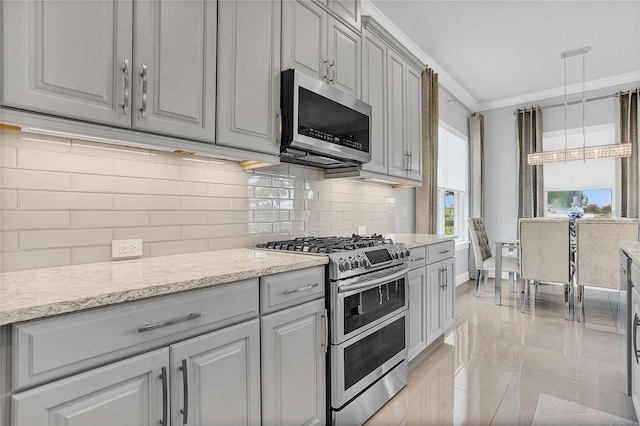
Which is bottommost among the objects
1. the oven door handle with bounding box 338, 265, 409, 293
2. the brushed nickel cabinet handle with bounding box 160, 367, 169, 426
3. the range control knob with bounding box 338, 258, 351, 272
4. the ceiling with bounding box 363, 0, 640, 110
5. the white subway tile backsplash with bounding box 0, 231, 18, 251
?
the brushed nickel cabinet handle with bounding box 160, 367, 169, 426

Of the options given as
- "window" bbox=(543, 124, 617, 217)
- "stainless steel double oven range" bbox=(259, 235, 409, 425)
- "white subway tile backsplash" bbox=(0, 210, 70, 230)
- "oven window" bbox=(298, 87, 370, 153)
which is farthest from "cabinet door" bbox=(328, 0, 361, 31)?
"window" bbox=(543, 124, 617, 217)

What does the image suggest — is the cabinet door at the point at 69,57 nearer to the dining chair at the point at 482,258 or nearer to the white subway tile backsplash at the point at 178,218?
the white subway tile backsplash at the point at 178,218

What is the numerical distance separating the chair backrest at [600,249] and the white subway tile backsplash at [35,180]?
4411mm

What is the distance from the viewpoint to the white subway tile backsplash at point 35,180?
131 cm

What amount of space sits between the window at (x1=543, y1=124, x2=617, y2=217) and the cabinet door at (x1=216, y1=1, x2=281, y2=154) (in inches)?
204

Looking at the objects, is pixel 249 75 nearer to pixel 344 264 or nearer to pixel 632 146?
pixel 344 264

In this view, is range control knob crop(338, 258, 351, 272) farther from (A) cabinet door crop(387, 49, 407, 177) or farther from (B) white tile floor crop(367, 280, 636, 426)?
(A) cabinet door crop(387, 49, 407, 177)

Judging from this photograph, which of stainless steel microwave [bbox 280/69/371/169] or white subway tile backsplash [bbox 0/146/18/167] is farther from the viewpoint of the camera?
stainless steel microwave [bbox 280/69/371/169]

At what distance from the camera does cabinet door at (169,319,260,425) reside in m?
1.14

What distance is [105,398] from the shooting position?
98 centimetres

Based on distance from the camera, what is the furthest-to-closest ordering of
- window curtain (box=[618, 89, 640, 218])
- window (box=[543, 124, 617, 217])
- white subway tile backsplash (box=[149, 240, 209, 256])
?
1. window (box=[543, 124, 617, 217])
2. window curtain (box=[618, 89, 640, 218])
3. white subway tile backsplash (box=[149, 240, 209, 256])

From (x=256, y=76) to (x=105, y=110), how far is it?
0.78m

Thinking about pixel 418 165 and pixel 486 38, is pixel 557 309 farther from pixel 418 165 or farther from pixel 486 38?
pixel 486 38

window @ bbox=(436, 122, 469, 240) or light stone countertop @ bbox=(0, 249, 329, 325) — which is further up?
window @ bbox=(436, 122, 469, 240)
